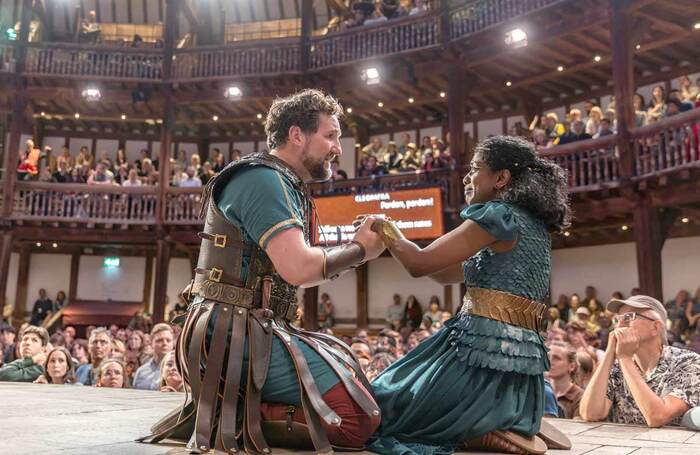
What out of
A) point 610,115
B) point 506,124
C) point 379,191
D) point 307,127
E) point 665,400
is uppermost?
point 506,124

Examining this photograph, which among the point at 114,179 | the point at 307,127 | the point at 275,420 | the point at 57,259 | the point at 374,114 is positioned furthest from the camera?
the point at 57,259

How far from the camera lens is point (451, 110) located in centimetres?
1292

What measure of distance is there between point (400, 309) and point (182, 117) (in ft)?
24.3

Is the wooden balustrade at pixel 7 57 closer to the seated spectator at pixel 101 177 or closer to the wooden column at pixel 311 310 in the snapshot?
the seated spectator at pixel 101 177

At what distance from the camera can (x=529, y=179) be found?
2553mm

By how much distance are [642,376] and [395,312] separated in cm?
1209

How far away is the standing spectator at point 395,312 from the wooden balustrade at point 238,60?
5.98m

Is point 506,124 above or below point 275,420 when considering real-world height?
above

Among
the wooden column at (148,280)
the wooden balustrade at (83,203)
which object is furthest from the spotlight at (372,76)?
the wooden column at (148,280)

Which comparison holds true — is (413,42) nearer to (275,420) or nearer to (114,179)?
(114,179)

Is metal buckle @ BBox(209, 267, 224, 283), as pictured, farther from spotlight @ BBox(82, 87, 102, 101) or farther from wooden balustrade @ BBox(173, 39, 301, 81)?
spotlight @ BBox(82, 87, 102, 101)

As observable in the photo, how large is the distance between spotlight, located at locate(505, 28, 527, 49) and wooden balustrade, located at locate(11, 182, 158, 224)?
26.9 ft

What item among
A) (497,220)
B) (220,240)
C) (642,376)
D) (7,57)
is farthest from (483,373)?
(7,57)

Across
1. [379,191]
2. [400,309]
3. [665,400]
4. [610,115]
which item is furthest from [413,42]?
[665,400]
